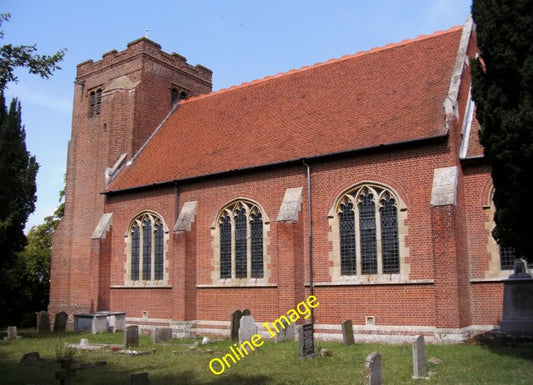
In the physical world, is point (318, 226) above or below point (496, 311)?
above

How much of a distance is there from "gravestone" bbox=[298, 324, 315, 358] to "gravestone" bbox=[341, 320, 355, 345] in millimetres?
2297

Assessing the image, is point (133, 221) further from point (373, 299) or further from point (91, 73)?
point (373, 299)

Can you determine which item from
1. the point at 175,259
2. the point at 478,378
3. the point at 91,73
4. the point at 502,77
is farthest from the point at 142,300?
the point at 502,77

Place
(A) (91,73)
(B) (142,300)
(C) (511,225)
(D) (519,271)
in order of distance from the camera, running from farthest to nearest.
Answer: (A) (91,73), (B) (142,300), (D) (519,271), (C) (511,225)

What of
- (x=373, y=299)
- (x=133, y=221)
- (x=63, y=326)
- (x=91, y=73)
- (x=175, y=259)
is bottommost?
(x=63, y=326)

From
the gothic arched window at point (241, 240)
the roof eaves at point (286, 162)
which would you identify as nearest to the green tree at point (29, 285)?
the roof eaves at point (286, 162)

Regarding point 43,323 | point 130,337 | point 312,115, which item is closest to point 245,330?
point 130,337

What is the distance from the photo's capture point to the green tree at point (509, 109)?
38.2ft

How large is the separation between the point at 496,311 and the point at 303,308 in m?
5.92

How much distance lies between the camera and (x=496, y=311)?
15.8 meters

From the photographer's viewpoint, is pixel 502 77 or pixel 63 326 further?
pixel 63 326

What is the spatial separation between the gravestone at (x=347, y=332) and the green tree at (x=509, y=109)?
17.7ft

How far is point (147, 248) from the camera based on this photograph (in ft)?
75.9

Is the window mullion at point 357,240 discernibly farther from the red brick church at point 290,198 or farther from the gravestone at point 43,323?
the gravestone at point 43,323
